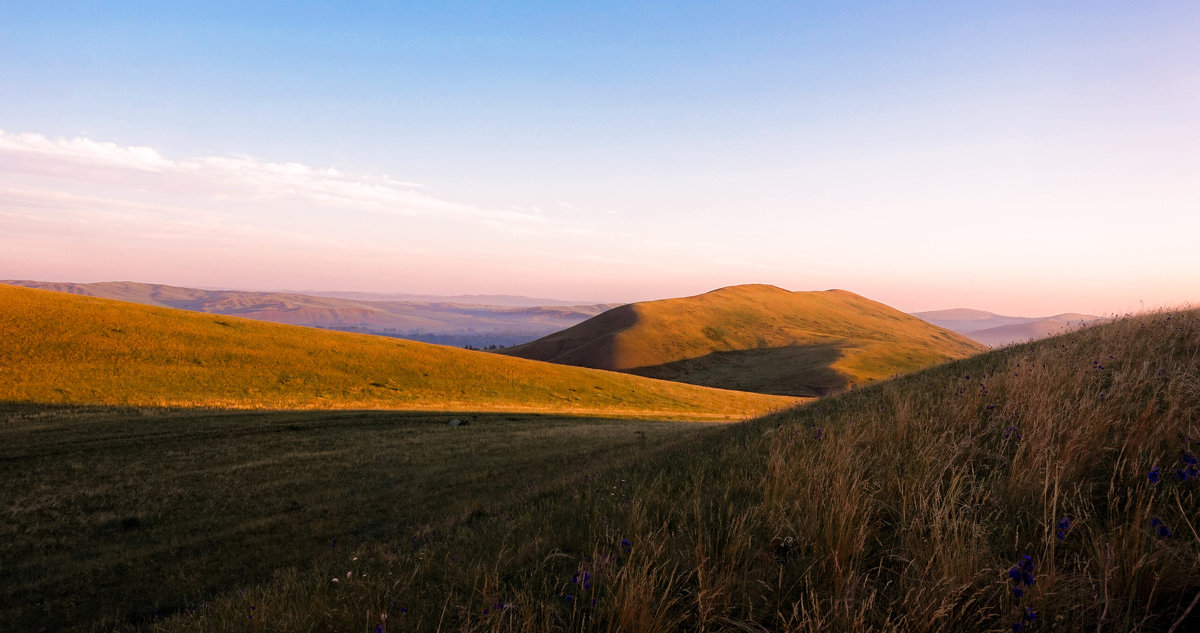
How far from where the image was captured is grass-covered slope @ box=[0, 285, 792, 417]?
99.3 ft

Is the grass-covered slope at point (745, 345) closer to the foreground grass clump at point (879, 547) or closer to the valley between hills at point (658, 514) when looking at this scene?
the valley between hills at point (658, 514)

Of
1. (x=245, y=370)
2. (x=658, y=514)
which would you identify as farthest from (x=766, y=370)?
(x=658, y=514)

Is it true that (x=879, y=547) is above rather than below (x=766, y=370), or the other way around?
above

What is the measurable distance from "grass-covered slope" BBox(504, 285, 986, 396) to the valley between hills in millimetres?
80125

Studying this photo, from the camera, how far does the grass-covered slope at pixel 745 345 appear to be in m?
102

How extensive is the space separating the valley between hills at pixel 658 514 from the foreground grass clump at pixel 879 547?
27 mm

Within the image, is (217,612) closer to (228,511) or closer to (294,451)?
(228,511)

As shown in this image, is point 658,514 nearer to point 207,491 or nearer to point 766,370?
point 207,491

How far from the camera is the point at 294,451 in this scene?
1878cm

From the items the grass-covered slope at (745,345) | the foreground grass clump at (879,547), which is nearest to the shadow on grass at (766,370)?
the grass-covered slope at (745,345)

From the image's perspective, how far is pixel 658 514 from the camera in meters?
4.80

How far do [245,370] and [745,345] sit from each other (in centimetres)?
12766

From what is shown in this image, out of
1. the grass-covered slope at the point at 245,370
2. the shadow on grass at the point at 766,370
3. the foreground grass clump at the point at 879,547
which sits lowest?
the shadow on grass at the point at 766,370

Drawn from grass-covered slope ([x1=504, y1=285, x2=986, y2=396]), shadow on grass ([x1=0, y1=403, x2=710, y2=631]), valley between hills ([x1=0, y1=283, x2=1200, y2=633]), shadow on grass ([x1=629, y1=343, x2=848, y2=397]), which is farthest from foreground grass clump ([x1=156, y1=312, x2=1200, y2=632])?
grass-covered slope ([x1=504, y1=285, x2=986, y2=396])
